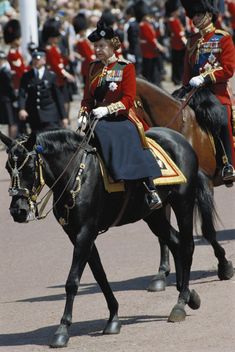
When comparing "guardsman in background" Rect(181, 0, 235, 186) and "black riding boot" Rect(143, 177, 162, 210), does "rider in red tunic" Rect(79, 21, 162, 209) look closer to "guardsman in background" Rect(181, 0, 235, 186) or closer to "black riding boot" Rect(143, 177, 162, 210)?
"black riding boot" Rect(143, 177, 162, 210)

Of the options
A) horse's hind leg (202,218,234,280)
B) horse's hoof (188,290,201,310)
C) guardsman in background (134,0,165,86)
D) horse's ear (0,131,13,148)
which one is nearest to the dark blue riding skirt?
horse's ear (0,131,13,148)

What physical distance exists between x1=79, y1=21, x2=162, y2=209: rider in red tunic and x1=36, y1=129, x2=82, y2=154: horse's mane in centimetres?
23

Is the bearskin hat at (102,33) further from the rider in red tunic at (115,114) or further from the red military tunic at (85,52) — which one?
the red military tunic at (85,52)

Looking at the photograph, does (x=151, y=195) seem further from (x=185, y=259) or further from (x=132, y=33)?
(x=132, y=33)

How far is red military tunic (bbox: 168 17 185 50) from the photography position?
2536cm

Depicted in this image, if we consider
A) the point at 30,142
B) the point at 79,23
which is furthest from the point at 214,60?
the point at 79,23

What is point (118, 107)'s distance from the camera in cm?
884

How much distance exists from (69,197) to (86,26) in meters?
15.8

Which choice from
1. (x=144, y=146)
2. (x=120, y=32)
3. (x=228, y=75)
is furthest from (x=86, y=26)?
(x=144, y=146)

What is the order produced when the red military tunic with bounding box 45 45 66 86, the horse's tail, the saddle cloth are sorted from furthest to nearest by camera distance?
the red military tunic with bounding box 45 45 66 86 → the horse's tail → the saddle cloth

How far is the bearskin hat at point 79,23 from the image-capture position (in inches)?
940

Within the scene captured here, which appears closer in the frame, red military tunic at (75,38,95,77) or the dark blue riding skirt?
the dark blue riding skirt

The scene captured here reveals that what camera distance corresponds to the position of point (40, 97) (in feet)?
57.2

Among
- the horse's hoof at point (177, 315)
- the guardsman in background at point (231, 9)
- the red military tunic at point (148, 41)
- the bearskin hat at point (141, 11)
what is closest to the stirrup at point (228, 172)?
the horse's hoof at point (177, 315)
